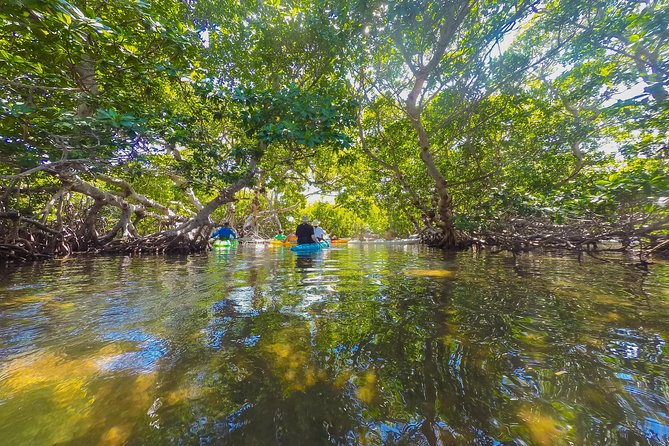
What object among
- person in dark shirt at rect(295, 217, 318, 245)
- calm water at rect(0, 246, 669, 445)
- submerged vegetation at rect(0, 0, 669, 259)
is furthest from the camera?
person in dark shirt at rect(295, 217, 318, 245)

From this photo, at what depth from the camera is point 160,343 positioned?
2051mm

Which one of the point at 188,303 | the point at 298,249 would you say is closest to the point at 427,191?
the point at 298,249

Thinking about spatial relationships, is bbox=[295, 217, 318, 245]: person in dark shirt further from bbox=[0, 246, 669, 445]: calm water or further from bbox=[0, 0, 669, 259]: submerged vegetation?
bbox=[0, 246, 669, 445]: calm water

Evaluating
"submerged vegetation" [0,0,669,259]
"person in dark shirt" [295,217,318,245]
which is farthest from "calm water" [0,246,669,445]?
"person in dark shirt" [295,217,318,245]

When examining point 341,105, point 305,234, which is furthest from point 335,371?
point 305,234

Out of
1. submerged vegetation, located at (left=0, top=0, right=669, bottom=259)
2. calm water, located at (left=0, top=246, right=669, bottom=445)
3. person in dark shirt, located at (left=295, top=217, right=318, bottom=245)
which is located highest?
submerged vegetation, located at (left=0, top=0, right=669, bottom=259)

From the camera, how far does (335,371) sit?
1.67 metres

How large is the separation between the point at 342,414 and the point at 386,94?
983cm

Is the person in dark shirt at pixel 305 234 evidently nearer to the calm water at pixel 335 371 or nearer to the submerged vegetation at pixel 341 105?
the submerged vegetation at pixel 341 105

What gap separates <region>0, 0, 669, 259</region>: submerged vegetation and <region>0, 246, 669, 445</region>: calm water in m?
2.77

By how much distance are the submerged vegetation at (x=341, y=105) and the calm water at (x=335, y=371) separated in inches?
109

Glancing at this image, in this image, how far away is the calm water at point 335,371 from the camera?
1177 mm

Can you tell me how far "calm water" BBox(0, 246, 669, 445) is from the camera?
1.18 meters

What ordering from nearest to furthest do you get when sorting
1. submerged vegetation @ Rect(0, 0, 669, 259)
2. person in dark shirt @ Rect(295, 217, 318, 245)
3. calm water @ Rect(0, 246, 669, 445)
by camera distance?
calm water @ Rect(0, 246, 669, 445) < submerged vegetation @ Rect(0, 0, 669, 259) < person in dark shirt @ Rect(295, 217, 318, 245)
